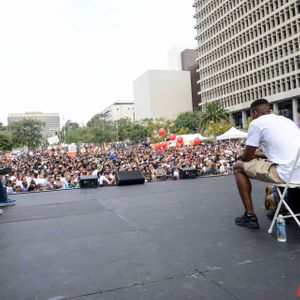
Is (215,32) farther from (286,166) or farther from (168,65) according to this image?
(286,166)

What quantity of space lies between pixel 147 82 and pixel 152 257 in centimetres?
10261

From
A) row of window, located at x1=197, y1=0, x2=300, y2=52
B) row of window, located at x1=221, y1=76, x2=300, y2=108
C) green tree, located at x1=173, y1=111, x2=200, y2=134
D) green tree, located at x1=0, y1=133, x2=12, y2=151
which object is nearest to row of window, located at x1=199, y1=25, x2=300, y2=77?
row of window, located at x1=197, y1=0, x2=300, y2=52

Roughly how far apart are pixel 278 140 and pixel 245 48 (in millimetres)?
63178

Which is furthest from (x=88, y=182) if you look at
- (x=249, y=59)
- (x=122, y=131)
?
(x=122, y=131)

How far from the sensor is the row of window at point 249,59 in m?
51.6

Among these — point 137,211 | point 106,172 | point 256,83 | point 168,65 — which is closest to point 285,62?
point 256,83

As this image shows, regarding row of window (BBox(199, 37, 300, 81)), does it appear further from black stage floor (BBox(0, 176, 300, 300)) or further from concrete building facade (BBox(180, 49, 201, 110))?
black stage floor (BBox(0, 176, 300, 300))

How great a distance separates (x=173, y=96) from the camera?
10475 cm

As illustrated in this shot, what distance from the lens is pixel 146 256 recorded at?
2.69 m

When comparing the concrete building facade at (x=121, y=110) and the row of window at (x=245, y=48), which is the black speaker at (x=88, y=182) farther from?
the concrete building facade at (x=121, y=110)

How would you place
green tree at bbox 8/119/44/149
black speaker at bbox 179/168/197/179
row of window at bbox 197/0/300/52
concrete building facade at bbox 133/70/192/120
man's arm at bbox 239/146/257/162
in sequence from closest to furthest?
man's arm at bbox 239/146/257/162 < black speaker at bbox 179/168/197/179 < row of window at bbox 197/0/300/52 < green tree at bbox 8/119/44/149 < concrete building facade at bbox 133/70/192/120

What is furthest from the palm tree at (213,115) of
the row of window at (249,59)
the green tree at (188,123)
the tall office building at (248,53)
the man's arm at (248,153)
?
the man's arm at (248,153)

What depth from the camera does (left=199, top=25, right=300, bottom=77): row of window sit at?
51.1m

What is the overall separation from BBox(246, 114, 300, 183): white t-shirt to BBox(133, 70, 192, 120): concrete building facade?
327 ft
